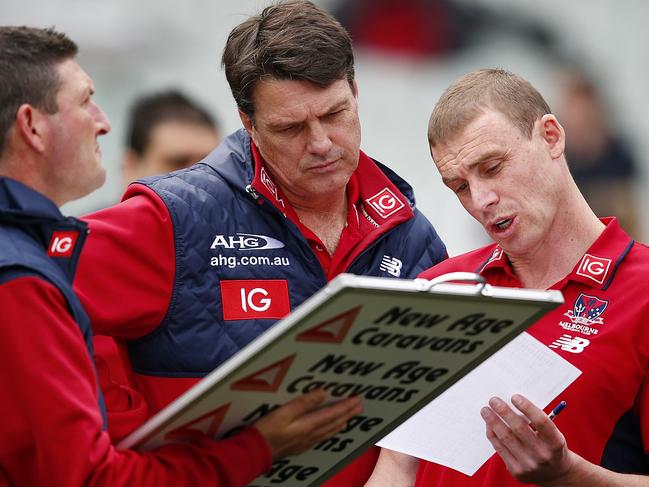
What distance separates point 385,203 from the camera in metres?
3.05

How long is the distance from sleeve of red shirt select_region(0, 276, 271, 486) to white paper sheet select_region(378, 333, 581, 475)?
2.15 ft

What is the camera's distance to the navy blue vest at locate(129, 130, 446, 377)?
106 inches

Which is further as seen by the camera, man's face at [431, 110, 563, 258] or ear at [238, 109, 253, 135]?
ear at [238, 109, 253, 135]

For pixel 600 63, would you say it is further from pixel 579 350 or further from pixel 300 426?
pixel 300 426

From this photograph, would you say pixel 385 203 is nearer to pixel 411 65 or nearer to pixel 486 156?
pixel 486 156

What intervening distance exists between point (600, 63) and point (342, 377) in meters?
5.14

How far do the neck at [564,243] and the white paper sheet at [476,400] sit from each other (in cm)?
26

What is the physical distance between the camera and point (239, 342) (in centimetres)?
274

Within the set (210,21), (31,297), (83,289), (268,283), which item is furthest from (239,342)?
(210,21)

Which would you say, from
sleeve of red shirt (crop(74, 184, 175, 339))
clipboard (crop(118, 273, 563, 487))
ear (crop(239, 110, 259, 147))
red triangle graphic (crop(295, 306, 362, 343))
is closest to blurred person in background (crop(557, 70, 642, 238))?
ear (crop(239, 110, 259, 147))

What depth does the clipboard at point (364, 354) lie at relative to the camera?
1.94 m

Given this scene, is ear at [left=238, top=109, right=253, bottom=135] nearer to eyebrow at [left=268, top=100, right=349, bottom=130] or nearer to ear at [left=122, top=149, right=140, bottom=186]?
eyebrow at [left=268, top=100, right=349, bottom=130]

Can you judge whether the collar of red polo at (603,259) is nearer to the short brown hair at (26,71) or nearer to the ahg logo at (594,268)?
the ahg logo at (594,268)

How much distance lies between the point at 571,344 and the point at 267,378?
689mm
